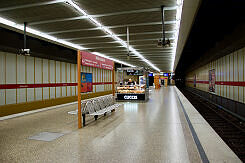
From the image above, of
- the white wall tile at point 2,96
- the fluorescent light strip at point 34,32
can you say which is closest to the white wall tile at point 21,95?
the white wall tile at point 2,96

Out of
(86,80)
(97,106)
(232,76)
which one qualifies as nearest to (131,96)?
(86,80)

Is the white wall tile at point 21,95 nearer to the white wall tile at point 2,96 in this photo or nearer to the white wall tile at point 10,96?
the white wall tile at point 10,96

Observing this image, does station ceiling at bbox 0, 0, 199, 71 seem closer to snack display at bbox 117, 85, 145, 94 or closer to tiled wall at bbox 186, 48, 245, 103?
tiled wall at bbox 186, 48, 245, 103

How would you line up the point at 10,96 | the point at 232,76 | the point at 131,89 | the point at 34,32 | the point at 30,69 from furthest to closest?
1. the point at 131,89
2. the point at 30,69
3. the point at 232,76
4. the point at 34,32
5. the point at 10,96

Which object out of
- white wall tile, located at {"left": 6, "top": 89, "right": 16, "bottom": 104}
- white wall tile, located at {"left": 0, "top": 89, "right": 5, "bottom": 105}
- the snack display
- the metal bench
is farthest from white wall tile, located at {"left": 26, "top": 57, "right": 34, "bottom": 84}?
the snack display

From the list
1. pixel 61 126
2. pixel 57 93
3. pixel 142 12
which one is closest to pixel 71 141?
pixel 61 126

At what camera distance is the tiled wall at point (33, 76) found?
7.22 metres

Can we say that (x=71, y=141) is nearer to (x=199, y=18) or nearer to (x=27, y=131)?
(x=27, y=131)

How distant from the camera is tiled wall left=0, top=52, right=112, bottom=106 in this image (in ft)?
23.7

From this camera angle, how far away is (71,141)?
387 centimetres

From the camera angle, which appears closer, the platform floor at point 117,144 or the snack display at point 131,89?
the platform floor at point 117,144

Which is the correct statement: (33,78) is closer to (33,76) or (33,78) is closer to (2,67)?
(33,76)

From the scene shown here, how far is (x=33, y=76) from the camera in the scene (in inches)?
340

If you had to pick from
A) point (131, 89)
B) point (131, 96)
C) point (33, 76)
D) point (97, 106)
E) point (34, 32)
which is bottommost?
point (131, 96)
